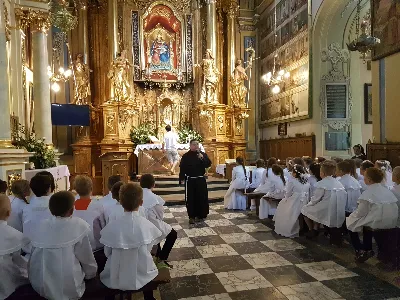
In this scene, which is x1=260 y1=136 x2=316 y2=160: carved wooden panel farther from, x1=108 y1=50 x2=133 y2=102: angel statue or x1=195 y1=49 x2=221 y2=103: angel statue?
x1=108 y1=50 x2=133 y2=102: angel statue

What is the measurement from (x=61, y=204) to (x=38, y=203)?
111cm

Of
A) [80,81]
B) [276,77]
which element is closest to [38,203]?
[80,81]

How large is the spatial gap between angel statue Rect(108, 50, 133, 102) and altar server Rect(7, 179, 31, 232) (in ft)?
37.0

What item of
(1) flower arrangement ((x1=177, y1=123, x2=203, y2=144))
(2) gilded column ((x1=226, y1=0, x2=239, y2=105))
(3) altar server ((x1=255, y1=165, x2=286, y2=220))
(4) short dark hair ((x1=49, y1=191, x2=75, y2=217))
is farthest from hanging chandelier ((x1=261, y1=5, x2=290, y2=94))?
(4) short dark hair ((x1=49, y1=191, x2=75, y2=217))

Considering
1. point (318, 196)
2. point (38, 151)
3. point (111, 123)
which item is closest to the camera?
point (318, 196)

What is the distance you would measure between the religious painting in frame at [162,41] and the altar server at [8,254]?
46.7ft

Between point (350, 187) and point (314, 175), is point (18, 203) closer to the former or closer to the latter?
point (350, 187)

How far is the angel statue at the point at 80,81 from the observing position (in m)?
15.5

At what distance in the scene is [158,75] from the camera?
1684 centimetres

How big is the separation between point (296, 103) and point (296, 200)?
26.8ft

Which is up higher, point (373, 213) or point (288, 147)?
point (288, 147)

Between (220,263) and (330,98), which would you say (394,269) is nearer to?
(220,263)

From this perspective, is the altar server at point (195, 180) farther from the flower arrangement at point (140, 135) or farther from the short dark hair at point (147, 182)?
the flower arrangement at point (140, 135)

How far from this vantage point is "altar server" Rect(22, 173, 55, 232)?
389cm
